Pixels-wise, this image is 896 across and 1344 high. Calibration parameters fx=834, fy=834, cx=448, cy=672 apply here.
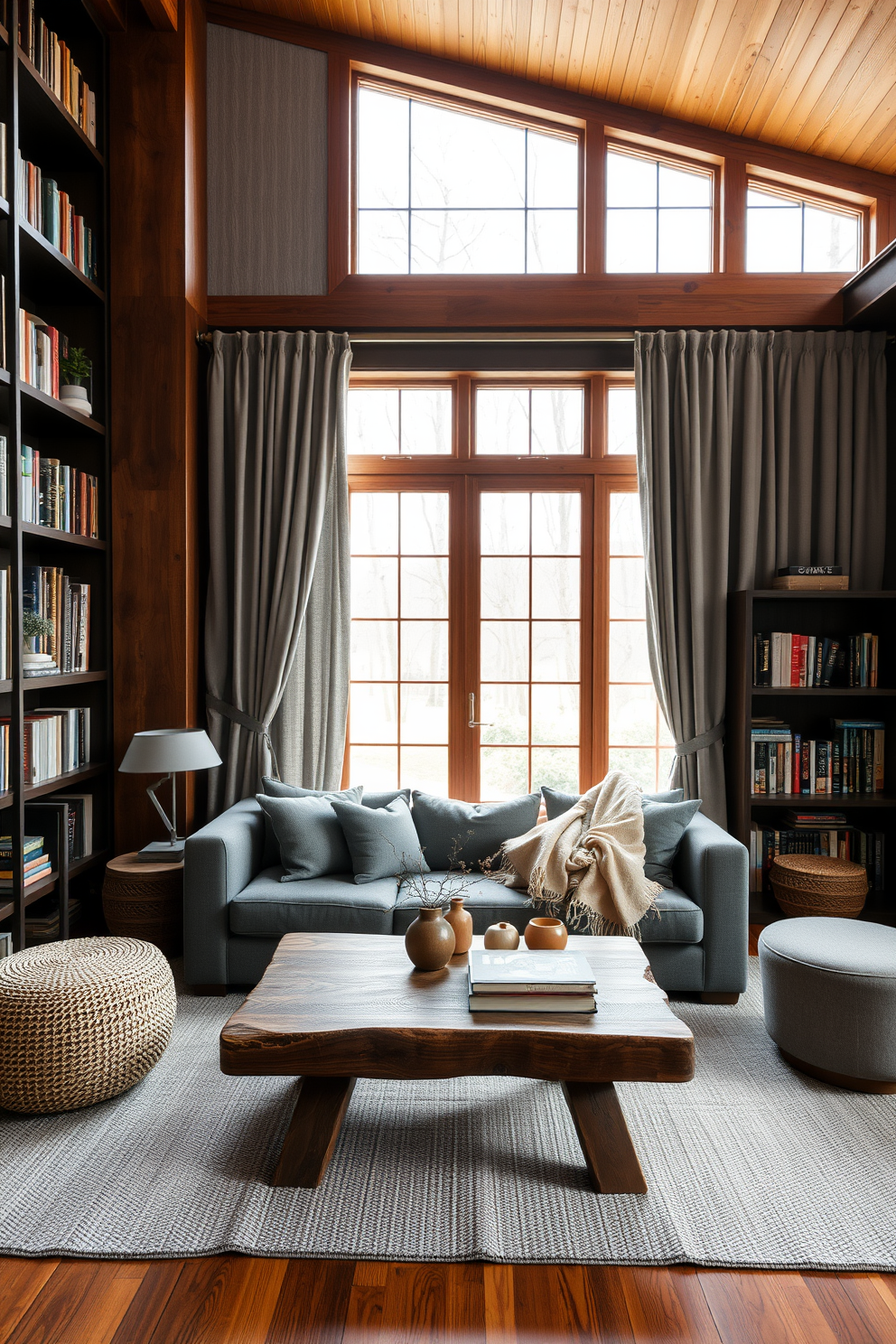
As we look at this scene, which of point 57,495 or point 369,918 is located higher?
point 57,495

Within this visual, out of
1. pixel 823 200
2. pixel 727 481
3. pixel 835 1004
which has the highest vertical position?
pixel 823 200

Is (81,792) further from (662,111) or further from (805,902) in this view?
(662,111)

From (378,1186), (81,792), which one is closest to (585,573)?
(81,792)

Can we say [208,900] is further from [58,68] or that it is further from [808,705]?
[58,68]

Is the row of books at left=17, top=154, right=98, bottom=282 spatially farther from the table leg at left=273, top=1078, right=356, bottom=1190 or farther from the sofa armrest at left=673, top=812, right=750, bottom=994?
the sofa armrest at left=673, top=812, right=750, bottom=994

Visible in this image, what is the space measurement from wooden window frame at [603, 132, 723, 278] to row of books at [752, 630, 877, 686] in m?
1.92

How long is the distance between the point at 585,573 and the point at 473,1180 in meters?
2.91

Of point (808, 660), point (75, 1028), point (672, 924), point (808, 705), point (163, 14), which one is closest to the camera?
point (75, 1028)

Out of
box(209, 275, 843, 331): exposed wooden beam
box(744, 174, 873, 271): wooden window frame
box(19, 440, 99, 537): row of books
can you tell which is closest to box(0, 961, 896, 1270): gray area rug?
box(19, 440, 99, 537): row of books

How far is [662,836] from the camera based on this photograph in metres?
3.36

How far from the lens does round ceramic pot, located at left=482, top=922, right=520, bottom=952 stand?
246cm

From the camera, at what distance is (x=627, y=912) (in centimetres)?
305

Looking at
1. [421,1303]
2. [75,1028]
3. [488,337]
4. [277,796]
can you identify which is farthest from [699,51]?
[421,1303]

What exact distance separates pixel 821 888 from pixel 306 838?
87.8 inches
